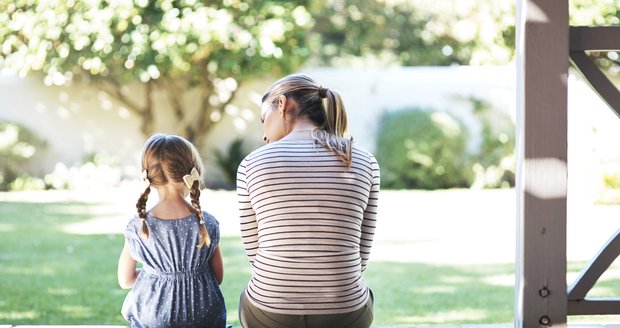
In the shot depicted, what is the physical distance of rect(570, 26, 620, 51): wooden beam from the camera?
2.98m

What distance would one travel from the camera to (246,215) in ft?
9.33

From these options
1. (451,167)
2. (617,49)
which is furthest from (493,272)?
(451,167)

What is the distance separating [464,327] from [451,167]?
28.7 ft

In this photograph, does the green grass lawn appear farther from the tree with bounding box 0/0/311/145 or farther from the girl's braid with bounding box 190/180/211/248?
the tree with bounding box 0/0/311/145

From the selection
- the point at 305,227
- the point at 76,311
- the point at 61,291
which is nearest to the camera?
the point at 305,227

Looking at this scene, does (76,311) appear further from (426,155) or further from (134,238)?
(426,155)

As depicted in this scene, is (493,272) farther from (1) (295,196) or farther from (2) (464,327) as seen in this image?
(1) (295,196)

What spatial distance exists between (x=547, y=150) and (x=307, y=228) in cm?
87

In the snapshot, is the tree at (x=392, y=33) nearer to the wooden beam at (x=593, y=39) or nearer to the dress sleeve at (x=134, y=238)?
the wooden beam at (x=593, y=39)

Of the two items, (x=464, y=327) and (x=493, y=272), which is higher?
(x=464, y=327)

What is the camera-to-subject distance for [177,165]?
9.84ft

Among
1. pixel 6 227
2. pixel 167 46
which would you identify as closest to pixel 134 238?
pixel 6 227

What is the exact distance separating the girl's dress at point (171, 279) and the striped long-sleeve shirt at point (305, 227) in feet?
1.09

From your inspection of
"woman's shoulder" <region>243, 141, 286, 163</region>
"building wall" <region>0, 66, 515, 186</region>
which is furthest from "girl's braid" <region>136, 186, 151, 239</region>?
"building wall" <region>0, 66, 515, 186</region>
